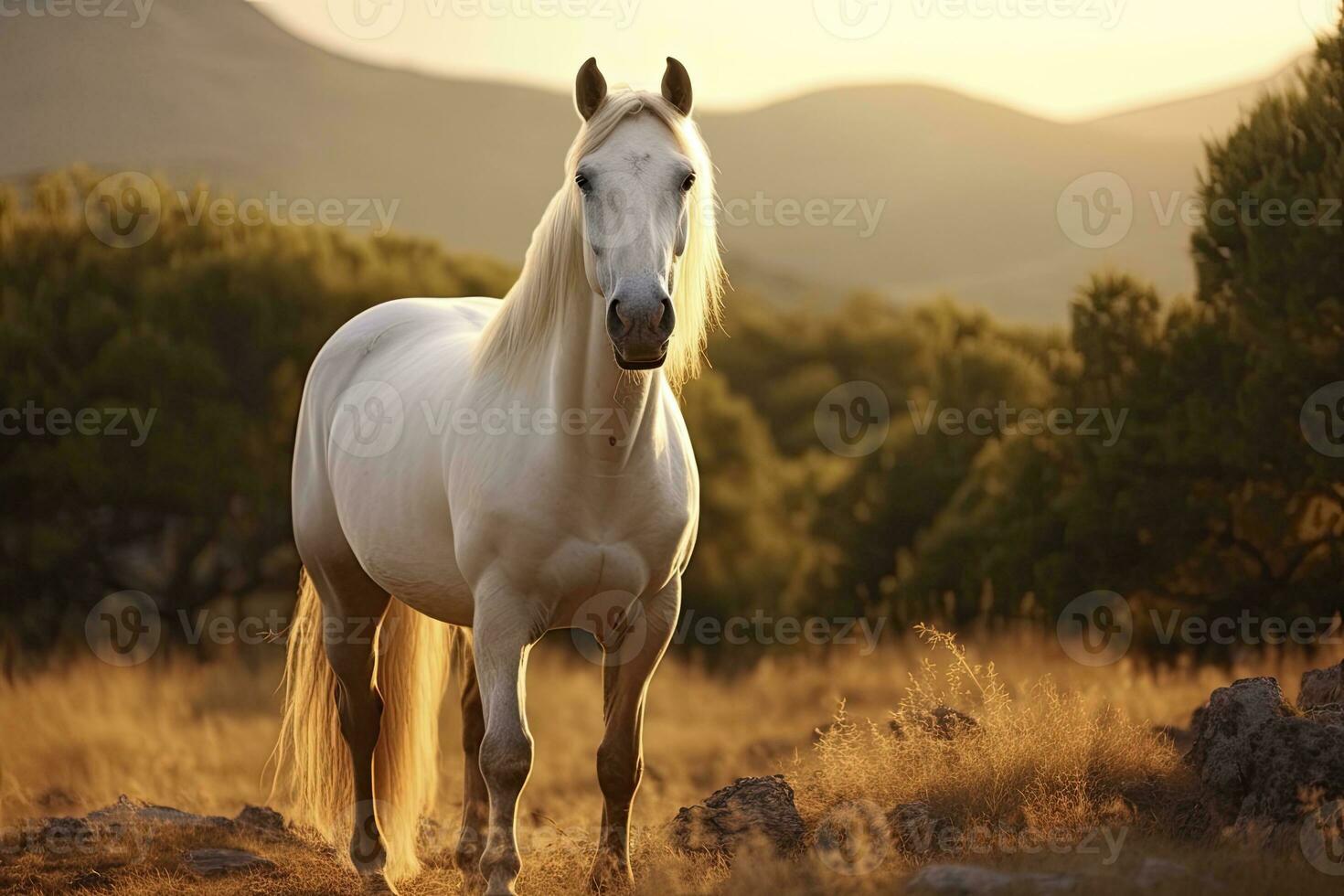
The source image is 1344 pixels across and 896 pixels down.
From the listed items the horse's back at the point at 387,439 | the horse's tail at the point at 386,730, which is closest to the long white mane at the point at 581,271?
the horse's back at the point at 387,439

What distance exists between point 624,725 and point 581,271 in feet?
5.07

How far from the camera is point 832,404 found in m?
22.2

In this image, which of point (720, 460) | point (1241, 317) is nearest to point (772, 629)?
point (720, 460)

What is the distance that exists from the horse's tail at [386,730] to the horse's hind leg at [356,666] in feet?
0.19

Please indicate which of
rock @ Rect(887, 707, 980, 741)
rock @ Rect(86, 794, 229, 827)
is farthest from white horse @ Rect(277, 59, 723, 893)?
rock @ Rect(887, 707, 980, 741)

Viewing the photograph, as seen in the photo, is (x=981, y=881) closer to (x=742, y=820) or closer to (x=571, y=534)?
(x=742, y=820)

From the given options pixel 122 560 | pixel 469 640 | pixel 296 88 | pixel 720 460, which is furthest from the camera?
pixel 296 88

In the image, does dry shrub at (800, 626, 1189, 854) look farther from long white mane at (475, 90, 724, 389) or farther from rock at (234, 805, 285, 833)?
rock at (234, 805, 285, 833)

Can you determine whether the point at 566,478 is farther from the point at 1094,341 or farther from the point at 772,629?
the point at 772,629

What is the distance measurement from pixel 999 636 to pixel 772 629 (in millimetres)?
4440

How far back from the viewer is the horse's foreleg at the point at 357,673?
5.63m

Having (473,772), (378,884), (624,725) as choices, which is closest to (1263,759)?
(624,725)

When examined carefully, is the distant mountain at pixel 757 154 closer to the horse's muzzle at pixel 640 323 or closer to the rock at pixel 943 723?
the rock at pixel 943 723

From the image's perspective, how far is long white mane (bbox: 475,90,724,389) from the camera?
13.3 feet
